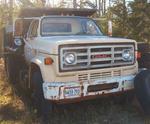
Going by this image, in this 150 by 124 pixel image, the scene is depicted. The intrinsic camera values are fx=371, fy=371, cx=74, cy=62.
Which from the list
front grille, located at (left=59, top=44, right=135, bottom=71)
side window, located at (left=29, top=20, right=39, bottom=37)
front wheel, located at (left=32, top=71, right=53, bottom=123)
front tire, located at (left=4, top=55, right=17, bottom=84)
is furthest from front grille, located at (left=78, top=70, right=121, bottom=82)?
front tire, located at (left=4, top=55, right=17, bottom=84)

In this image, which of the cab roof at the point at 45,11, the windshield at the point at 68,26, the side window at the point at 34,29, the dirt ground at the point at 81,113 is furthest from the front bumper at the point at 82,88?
the cab roof at the point at 45,11

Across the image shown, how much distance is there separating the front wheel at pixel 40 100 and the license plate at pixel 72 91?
1.81 ft

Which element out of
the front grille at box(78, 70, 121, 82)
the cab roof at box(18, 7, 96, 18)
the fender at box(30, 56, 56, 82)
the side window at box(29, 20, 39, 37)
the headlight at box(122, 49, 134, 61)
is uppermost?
the cab roof at box(18, 7, 96, 18)

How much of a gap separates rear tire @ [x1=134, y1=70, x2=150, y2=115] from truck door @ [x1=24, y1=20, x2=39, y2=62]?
242cm

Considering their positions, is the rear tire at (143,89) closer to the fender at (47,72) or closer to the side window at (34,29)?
the fender at (47,72)

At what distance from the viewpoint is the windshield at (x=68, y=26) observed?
8562 millimetres

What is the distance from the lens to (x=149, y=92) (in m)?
7.29

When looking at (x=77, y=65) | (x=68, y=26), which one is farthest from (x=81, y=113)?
(x=68, y=26)

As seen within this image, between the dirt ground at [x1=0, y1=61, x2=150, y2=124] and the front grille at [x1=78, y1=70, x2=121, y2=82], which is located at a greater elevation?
the front grille at [x1=78, y1=70, x2=121, y2=82]

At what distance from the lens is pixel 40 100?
730cm

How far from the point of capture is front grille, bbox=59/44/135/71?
6916 mm

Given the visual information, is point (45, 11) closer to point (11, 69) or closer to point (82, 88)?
point (11, 69)

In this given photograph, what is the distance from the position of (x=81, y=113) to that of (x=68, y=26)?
2.23 metres

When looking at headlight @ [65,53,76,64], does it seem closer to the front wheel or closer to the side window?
the front wheel
